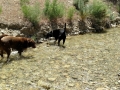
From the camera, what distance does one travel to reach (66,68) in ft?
27.6

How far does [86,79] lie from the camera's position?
770 centimetres

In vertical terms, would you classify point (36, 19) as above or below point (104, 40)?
above

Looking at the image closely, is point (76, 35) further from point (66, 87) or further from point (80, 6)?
point (66, 87)

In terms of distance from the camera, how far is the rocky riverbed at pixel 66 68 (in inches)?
288

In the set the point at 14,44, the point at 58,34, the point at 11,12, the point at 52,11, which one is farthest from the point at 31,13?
the point at 14,44

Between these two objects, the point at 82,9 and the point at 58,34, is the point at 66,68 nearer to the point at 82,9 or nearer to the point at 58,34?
the point at 58,34

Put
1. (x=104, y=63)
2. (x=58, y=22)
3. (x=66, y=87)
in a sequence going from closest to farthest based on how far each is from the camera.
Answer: (x=66, y=87) < (x=104, y=63) < (x=58, y=22)

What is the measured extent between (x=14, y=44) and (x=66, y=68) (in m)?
1.84

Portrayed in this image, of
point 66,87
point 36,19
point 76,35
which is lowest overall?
point 66,87

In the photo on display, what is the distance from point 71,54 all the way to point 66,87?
8.66 feet

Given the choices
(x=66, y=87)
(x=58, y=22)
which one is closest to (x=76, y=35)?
(x=58, y=22)

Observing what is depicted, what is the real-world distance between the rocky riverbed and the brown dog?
31 centimetres

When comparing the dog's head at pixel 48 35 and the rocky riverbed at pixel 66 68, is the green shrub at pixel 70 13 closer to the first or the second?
the rocky riverbed at pixel 66 68

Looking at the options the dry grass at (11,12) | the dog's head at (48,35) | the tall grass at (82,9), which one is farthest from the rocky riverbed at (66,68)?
the tall grass at (82,9)
